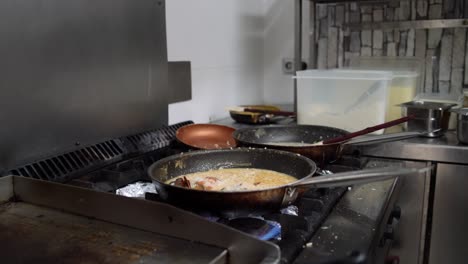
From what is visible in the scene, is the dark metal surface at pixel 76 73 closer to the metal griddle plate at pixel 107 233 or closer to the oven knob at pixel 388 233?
the metal griddle plate at pixel 107 233

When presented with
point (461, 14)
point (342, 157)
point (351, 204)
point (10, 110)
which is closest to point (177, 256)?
point (351, 204)

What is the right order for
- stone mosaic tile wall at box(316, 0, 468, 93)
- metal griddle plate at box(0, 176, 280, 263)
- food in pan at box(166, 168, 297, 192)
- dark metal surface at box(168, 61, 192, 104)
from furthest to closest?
stone mosaic tile wall at box(316, 0, 468, 93), dark metal surface at box(168, 61, 192, 104), food in pan at box(166, 168, 297, 192), metal griddle plate at box(0, 176, 280, 263)

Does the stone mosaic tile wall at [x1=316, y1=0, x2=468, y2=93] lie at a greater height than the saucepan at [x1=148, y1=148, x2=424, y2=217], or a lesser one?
greater

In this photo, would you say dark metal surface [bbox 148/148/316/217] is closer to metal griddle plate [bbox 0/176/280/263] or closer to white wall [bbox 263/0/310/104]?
metal griddle plate [bbox 0/176/280/263]

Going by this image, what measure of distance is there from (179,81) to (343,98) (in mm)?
559

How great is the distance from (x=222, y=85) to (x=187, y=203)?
1155 millimetres

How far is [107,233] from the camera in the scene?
67 centimetres

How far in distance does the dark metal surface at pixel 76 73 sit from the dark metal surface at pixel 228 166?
281mm

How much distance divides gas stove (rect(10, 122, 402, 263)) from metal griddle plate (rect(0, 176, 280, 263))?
0.08 m

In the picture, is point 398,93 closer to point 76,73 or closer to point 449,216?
point 449,216

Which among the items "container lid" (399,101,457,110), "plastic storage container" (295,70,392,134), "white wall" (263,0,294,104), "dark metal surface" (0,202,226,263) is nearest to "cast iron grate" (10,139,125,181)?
"dark metal surface" (0,202,226,263)

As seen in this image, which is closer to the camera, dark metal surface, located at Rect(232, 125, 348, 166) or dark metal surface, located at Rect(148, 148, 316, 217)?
dark metal surface, located at Rect(148, 148, 316, 217)

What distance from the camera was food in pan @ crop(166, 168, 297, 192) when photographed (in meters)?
0.82

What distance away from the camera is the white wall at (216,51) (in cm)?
→ 149
